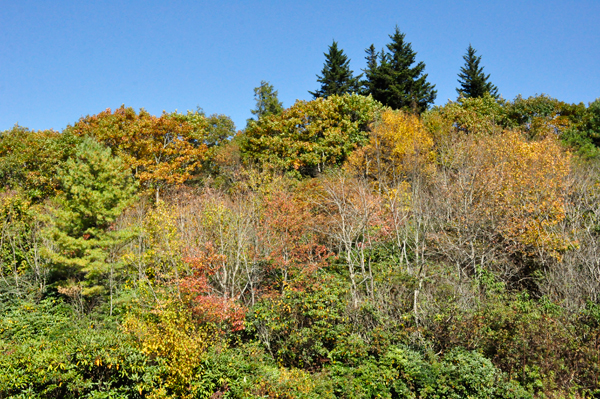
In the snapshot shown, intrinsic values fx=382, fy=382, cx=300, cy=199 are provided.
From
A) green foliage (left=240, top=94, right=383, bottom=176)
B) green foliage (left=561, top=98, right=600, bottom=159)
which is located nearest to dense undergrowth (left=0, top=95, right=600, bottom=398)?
green foliage (left=561, top=98, right=600, bottom=159)

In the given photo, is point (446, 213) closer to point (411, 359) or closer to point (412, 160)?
point (412, 160)

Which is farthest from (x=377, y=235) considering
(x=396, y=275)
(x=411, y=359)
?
(x=411, y=359)

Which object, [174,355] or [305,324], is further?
[305,324]

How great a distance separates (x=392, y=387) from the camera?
869 centimetres

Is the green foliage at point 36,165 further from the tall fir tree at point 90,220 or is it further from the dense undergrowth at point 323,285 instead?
the tall fir tree at point 90,220

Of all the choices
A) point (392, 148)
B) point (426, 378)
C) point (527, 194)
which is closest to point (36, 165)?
point (392, 148)

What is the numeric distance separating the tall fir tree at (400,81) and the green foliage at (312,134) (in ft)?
Result: 21.0

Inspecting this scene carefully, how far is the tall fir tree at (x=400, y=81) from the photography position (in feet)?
107

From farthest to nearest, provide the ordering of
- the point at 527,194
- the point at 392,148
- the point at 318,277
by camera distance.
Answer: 1. the point at 392,148
2. the point at 527,194
3. the point at 318,277

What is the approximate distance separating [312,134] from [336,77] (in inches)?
504

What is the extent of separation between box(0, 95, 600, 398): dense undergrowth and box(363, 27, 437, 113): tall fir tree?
9.87 m

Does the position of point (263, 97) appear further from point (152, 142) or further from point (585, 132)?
point (585, 132)

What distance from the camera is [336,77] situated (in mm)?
35438

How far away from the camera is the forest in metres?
8.58
